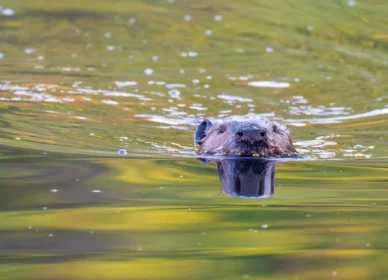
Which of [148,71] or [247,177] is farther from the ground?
[148,71]

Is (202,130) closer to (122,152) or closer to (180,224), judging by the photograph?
(122,152)

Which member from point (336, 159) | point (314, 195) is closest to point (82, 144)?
point (336, 159)

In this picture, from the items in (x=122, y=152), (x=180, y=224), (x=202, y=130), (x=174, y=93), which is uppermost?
(x=174, y=93)

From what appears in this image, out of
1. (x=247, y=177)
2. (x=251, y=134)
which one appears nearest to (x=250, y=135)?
(x=251, y=134)

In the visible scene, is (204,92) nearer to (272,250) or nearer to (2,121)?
(2,121)

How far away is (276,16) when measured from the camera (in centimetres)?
1319

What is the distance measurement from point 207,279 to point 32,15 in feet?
35.2

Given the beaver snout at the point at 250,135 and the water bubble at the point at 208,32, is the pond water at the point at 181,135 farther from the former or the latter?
the beaver snout at the point at 250,135

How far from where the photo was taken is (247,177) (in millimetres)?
5570

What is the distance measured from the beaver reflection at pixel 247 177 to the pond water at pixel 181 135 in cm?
10

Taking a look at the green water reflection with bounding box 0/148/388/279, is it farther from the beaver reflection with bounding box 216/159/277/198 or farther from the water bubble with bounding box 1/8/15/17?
the water bubble with bounding box 1/8/15/17

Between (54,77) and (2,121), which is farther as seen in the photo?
(54,77)

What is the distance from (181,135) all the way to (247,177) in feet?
9.03

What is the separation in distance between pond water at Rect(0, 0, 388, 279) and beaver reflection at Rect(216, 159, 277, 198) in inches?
3.8
